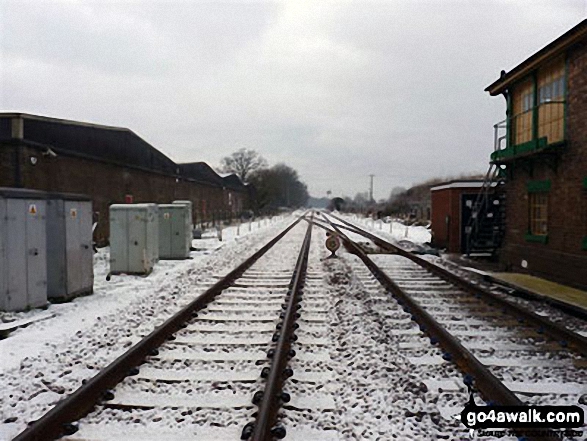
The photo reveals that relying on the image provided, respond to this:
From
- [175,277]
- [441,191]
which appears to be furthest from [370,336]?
[441,191]

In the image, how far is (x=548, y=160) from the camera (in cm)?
1144

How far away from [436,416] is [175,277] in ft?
30.3

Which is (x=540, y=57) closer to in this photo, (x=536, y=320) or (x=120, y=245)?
(x=536, y=320)

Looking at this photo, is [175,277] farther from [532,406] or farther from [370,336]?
[532,406]

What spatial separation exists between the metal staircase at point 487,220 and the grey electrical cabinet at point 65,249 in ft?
42.1

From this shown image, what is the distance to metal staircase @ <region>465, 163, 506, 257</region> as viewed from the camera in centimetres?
1681

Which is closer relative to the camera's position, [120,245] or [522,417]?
[522,417]

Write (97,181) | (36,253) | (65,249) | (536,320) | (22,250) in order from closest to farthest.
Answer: (536,320) → (22,250) → (36,253) → (65,249) → (97,181)

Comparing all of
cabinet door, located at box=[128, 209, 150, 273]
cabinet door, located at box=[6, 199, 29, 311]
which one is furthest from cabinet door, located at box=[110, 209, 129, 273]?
cabinet door, located at box=[6, 199, 29, 311]

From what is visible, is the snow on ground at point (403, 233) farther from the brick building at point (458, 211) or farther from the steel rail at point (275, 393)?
the steel rail at point (275, 393)

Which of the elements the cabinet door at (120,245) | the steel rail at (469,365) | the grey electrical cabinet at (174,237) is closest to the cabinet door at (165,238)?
the grey electrical cabinet at (174,237)

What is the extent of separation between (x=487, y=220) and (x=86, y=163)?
15440 millimetres

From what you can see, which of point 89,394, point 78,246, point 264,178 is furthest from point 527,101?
point 264,178

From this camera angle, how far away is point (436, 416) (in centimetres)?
398
